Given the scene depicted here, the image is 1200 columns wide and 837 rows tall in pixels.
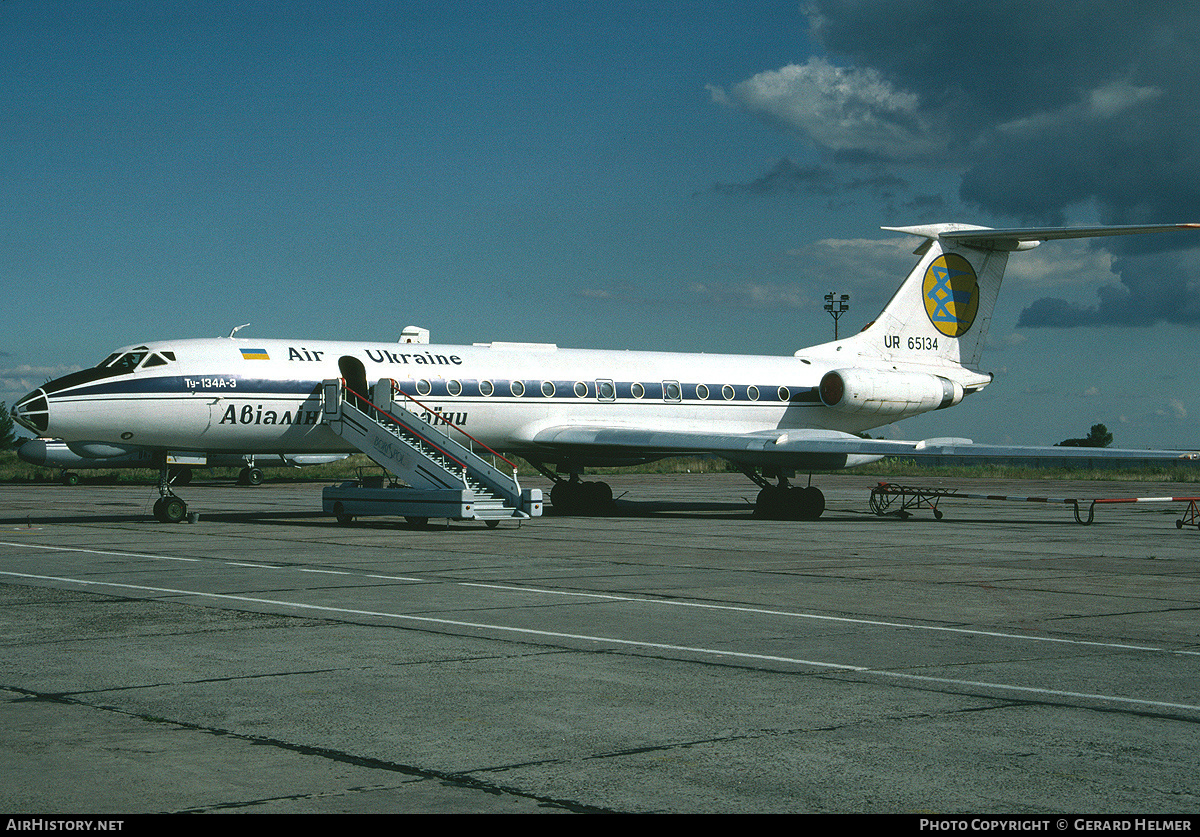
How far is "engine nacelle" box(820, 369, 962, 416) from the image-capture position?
29.8m

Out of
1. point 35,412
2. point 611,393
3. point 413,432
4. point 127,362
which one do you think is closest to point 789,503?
point 611,393

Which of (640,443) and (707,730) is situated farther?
(640,443)

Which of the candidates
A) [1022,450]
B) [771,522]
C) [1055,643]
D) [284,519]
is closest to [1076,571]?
[1055,643]

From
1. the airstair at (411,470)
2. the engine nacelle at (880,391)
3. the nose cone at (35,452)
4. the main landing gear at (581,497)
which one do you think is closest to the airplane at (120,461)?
the nose cone at (35,452)

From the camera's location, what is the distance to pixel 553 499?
97.0 feet

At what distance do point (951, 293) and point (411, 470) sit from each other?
53.7ft

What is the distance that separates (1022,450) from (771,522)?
5.43m

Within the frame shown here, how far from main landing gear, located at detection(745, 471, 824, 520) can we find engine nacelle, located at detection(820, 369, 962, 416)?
3464 millimetres

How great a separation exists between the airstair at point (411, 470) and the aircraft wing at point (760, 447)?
2886mm

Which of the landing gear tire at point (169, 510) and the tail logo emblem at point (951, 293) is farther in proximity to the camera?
the tail logo emblem at point (951, 293)

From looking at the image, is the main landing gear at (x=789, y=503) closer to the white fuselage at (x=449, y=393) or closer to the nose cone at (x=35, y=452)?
the white fuselage at (x=449, y=393)

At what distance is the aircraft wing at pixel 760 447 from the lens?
79.2 ft

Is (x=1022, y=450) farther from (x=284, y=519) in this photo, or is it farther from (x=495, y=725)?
(x=495, y=725)

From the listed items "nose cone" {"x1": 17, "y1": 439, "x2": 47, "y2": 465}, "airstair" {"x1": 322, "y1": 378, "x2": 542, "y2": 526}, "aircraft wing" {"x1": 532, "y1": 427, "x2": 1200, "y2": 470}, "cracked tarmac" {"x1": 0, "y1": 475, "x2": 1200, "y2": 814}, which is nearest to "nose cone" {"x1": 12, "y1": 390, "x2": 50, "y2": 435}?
"airstair" {"x1": 322, "y1": 378, "x2": 542, "y2": 526}
